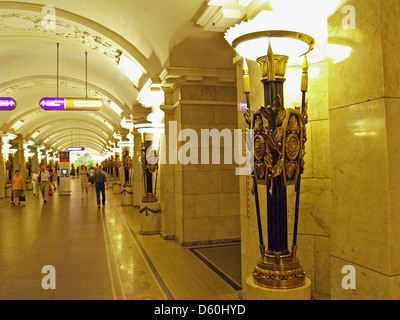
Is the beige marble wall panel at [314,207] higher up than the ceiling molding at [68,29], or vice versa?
the ceiling molding at [68,29]

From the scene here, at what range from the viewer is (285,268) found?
2549 millimetres

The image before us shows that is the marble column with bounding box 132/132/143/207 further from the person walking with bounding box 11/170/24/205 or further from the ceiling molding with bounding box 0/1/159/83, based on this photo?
the ceiling molding with bounding box 0/1/159/83

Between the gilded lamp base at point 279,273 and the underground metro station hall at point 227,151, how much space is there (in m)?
0.01

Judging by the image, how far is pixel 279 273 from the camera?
8.28 ft

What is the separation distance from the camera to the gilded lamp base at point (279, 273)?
251 cm

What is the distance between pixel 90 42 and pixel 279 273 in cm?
825

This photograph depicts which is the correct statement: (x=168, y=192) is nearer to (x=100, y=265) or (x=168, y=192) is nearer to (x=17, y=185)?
(x=100, y=265)

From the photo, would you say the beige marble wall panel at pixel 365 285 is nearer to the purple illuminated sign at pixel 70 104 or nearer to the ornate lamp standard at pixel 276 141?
the ornate lamp standard at pixel 276 141

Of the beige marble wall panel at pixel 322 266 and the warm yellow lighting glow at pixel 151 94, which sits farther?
the warm yellow lighting glow at pixel 151 94

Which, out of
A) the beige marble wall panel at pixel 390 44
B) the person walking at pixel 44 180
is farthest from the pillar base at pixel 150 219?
the person walking at pixel 44 180

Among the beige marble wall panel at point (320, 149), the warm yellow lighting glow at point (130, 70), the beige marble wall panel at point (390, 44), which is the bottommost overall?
the beige marble wall panel at point (320, 149)

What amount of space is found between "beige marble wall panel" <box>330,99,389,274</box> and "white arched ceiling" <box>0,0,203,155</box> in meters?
3.85

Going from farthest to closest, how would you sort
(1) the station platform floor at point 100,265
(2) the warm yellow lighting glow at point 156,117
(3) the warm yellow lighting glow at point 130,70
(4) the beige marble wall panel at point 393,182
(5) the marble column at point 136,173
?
(5) the marble column at point 136,173 → (3) the warm yellow lighting glow at point 130,70 → (2) the warm yellow lighting glow at point 156,117 → (1) the station platform floor at point 100,265 → (4) the beige marble wall panel at point 393,182

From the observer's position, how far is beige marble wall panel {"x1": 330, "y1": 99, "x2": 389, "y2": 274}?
2.16m
